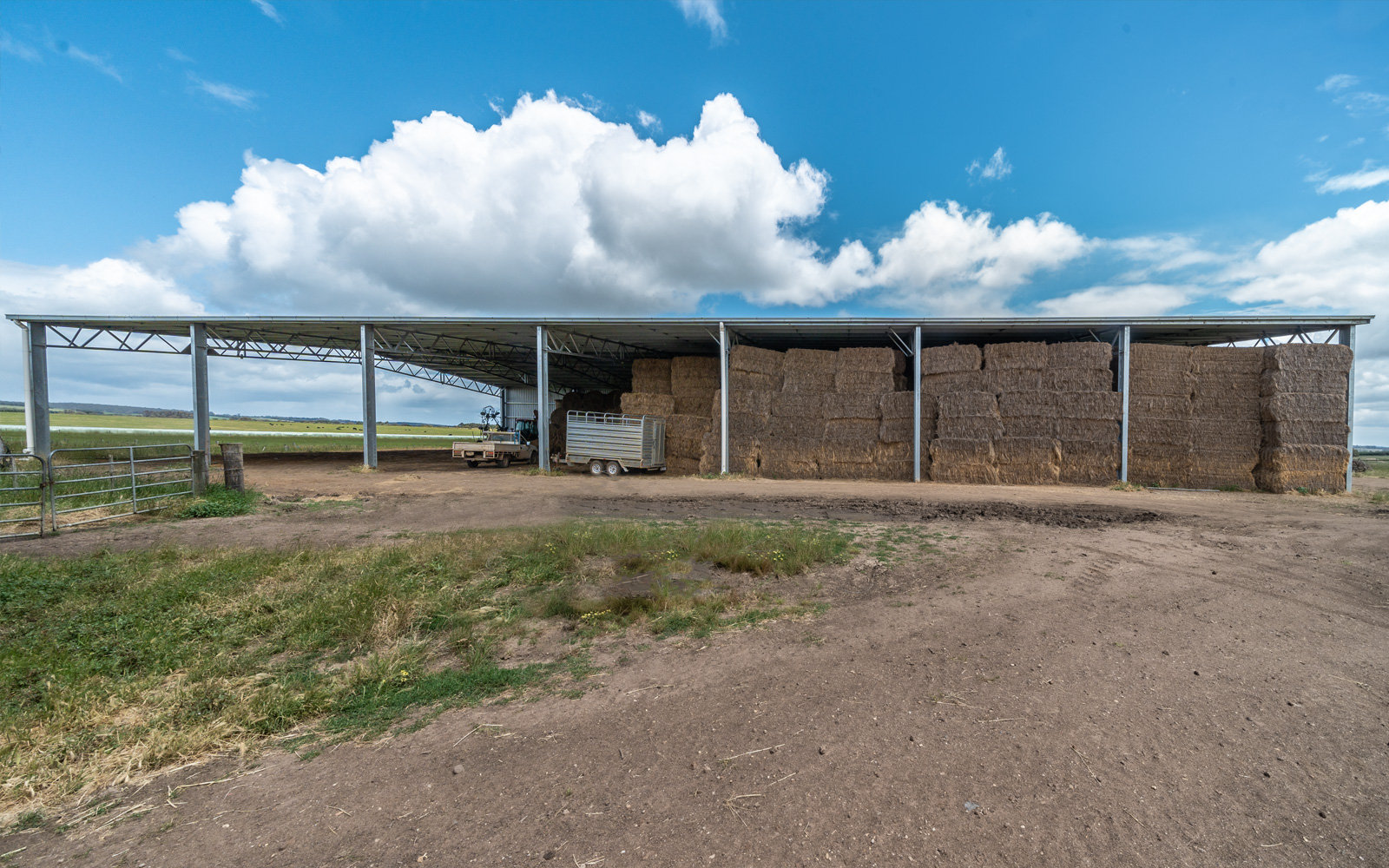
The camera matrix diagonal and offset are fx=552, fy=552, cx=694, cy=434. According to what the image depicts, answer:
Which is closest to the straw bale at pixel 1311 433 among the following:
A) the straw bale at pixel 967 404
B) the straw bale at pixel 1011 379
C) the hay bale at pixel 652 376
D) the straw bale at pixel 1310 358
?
the straw bale at pixel 1310 358

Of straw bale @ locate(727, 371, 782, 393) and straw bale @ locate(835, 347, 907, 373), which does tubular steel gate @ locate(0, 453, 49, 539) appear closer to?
straw bale @ locate(727, 371, 782, 393)

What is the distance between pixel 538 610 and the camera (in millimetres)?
6000

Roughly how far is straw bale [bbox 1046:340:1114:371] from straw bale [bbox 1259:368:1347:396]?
13.6 ft

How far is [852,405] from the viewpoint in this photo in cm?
2023

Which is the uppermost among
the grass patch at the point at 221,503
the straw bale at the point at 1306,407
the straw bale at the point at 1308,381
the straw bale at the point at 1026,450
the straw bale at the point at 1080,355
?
the straw bale at the point at 1080,355

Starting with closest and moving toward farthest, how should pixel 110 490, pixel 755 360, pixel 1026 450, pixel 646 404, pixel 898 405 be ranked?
1. pixel 110 490
2. pixel 1026 450
3. pixel 898 405
4. pixel 755 360
5. pixel 646 404

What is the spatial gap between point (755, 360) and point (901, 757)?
1860 cm

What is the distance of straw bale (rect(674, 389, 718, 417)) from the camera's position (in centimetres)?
2356

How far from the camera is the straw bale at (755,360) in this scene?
21.0 meters

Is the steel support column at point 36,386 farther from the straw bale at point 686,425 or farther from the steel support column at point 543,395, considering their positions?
the straw bale at point 686,425

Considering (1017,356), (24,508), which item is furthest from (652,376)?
(24,508)

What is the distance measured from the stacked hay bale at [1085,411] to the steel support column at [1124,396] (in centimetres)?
10

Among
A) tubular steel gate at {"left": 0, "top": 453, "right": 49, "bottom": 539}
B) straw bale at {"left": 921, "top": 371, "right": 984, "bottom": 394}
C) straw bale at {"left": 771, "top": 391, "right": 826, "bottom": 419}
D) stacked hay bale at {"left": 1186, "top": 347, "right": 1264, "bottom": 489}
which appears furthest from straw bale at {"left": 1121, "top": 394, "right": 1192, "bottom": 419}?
tubular steel gate at {"left": 0, "top": 453, "right": 49, "bottom": 539}

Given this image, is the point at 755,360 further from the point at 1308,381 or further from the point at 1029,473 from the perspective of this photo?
the point at 1308,381
